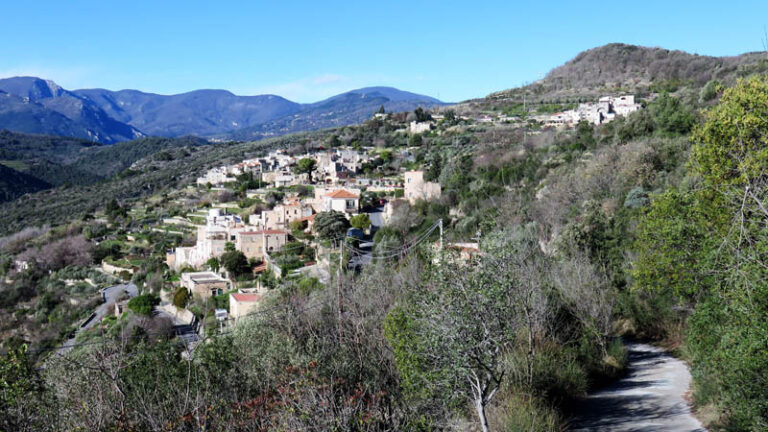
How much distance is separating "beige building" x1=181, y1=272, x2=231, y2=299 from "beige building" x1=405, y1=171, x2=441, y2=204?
47.8ft

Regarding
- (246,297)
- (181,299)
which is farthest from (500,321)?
(181,299)

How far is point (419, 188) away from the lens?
38844 mm

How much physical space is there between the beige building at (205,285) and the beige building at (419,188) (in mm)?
14555

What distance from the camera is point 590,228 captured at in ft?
64.1

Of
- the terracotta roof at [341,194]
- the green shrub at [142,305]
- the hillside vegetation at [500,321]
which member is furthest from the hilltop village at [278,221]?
the green shrub at [142,305]

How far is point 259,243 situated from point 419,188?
12.3 meters

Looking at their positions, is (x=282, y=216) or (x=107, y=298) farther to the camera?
(x=282, y=216)

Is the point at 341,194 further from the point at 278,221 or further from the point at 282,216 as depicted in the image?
the point at 278,221

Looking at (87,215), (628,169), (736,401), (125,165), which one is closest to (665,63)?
(628,169)

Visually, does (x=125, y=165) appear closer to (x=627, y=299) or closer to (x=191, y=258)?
(x=191, y=258)

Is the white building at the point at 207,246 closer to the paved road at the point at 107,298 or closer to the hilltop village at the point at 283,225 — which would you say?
the hilltop village at the point at 283,225

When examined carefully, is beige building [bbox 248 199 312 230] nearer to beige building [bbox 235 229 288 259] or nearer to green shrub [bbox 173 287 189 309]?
beige building [bbox 235 229 288 259]

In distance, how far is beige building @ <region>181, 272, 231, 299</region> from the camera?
2922 centimetres

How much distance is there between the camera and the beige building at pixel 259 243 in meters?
33.1
